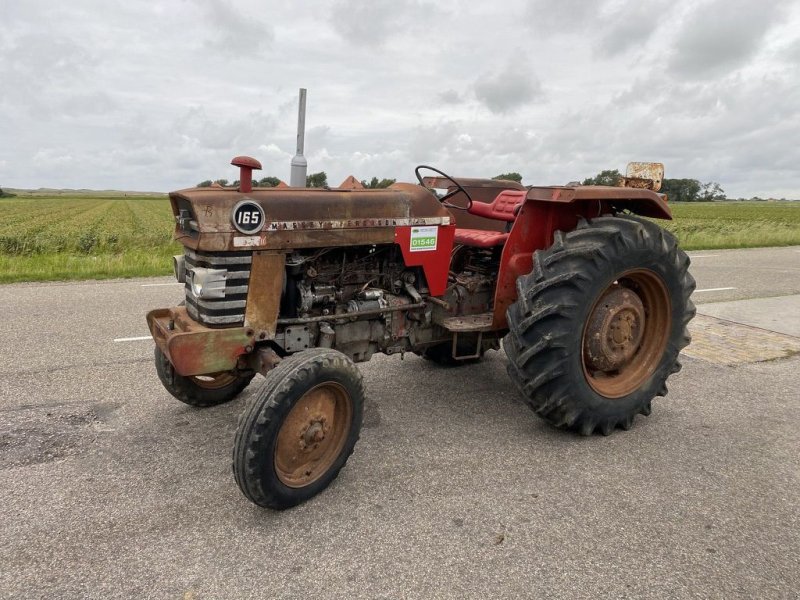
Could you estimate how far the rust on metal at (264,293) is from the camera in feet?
10.0

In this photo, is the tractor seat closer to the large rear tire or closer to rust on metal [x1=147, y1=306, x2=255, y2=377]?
the large rear tire

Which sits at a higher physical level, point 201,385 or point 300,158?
point 300,158

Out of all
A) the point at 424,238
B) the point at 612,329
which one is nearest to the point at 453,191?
the point at 424,238

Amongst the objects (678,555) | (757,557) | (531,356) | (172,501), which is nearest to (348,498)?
(172,501)

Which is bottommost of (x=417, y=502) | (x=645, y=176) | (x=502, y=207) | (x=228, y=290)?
(x=417, y=502)

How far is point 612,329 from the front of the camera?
12.3ft

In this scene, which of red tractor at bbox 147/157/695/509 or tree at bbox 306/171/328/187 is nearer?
red tractor at bbox 147/157/695/509

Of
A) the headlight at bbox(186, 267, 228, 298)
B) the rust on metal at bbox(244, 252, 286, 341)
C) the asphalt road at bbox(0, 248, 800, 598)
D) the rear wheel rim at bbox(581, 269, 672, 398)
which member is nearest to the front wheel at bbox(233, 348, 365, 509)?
the asphalt road at bbox(0, 248, 800, 598)

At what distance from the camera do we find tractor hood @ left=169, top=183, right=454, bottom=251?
113 inches

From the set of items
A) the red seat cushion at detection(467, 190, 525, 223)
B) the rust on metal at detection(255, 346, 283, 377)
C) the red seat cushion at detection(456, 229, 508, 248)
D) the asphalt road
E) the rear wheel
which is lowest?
the asphalt road

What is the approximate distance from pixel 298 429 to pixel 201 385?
51.2 inches

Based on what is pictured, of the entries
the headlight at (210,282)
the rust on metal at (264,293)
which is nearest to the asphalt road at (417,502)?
the rust on metal at (264,293)

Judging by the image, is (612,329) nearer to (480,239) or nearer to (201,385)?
(480,239)

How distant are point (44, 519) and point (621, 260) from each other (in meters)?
3.35
